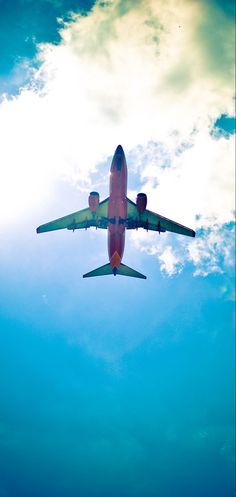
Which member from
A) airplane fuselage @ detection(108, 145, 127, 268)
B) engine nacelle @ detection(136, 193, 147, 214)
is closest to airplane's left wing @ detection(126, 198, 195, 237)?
engine nacelle @ detection(136, 193, 147, 214)

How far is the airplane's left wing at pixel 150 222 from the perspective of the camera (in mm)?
34312

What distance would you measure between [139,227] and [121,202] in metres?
6.84

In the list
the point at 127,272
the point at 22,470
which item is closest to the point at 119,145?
the point at 127,272

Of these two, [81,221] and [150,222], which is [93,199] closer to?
[81,221]

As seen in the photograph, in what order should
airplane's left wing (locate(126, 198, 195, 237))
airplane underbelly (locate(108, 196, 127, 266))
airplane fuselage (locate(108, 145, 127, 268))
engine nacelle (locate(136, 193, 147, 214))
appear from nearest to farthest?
airplane fuselage (locate(108, 145, 127, 268)) → airplane underbelly (locate(108, 196, 127, 266)) → engine nacelle (locate(136, 193, 147, 214)) → airplane's left wing (locate(126, 198, 195, 237))

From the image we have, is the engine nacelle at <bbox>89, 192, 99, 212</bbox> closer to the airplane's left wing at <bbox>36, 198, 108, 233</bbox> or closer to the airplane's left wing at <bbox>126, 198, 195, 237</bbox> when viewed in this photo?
the airplane's left wing at <bbox>36, 198, 108, 233</bbox>

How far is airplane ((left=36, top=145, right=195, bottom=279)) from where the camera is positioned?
28.7 metres

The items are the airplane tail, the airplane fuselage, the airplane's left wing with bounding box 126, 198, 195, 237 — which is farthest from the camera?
the airplane tail

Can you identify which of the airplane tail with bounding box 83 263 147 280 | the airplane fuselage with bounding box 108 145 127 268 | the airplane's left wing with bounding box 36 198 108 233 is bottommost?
the airplane tail with bounding box 83 263 147 280

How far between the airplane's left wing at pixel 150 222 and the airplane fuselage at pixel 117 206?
393 centimetres

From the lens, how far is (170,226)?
34562mm

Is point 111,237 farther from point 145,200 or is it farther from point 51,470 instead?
point 51,470

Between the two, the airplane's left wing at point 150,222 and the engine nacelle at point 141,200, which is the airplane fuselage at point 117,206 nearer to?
the engine nacelle at point 141,200

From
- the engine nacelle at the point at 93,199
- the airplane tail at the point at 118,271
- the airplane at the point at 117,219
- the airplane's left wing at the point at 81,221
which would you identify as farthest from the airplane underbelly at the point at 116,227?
the airplane's left wing at the point at 81,221
